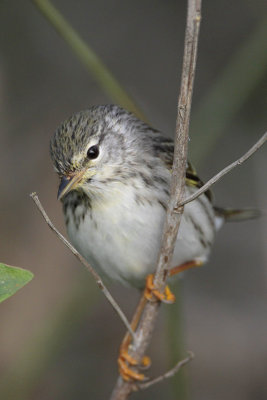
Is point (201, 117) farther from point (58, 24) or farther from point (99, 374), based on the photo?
point (99, 374)

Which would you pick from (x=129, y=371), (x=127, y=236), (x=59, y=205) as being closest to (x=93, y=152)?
(x=127, y=236)

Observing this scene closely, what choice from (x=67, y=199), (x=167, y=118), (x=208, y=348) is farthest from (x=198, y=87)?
(x=67, y=199)

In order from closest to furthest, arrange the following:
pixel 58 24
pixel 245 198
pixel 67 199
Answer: pixel 58 24 → pixel 67 199 → pixel 245 198

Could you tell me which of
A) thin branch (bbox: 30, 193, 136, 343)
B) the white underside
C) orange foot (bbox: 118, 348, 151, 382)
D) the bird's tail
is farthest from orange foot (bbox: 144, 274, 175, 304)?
the bird's tail

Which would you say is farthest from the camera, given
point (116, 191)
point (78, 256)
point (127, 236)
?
point (127, 236)

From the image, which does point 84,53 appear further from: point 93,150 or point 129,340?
point 129,340

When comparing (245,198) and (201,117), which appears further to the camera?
(245,198)

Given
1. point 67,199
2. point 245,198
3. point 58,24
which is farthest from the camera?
point 245,198
